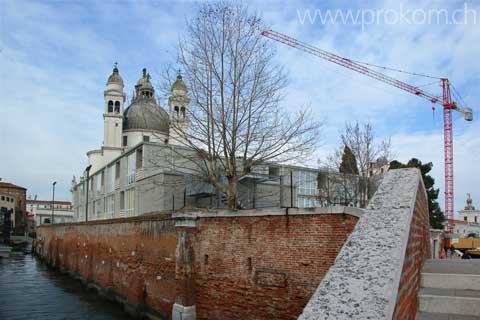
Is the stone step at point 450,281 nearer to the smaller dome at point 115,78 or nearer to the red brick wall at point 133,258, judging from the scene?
the red brick wall at point 133,258

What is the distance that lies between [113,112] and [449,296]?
2093 inches

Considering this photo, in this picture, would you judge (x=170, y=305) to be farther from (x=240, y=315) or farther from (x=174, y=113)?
(x=174, y=113)

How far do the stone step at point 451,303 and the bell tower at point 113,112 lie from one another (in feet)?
164

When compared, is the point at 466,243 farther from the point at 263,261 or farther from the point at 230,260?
the point at 263,261

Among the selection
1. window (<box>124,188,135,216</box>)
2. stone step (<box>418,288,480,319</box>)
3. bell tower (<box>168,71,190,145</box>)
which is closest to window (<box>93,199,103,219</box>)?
window (<box>124,188,135,216</box>)

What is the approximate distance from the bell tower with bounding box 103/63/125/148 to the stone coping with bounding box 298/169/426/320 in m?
50.1

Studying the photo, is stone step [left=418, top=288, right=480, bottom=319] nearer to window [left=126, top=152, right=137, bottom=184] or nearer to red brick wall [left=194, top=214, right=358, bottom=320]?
red brick wall [left=194, top=214, right=358, bottom=320]

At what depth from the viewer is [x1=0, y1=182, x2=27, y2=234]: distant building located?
98750 mm

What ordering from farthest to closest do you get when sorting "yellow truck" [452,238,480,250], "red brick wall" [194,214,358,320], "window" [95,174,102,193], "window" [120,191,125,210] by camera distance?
1. "yellow truck" [452,238,480,250]
2. "window" [95,174,102,193]
3. "window" [120,191,125,210]
4. "red brick wall" [194,214,358,320]

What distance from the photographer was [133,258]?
16.8m

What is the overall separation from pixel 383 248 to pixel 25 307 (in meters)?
19.8

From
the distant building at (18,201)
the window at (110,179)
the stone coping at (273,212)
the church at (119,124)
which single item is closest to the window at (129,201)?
the window at (110,179)

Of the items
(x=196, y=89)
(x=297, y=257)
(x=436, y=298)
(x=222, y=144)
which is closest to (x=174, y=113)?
(x=196, y=89)

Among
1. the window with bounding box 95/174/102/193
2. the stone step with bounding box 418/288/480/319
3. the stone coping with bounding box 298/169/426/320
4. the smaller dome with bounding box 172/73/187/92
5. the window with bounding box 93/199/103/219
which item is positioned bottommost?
the window with bounding box 93/199/103/219
